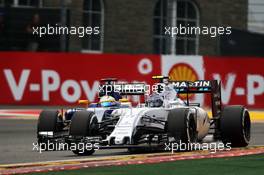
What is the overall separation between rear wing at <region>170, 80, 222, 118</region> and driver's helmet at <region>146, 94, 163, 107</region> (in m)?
0.99

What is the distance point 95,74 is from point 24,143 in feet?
30.9

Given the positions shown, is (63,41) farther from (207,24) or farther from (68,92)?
(207,24)

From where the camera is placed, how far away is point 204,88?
14539mm

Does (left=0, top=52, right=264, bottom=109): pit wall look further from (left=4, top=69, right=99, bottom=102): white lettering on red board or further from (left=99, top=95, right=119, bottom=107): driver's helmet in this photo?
(left=99, top=95, right=119, bottom=107): driver's helmet

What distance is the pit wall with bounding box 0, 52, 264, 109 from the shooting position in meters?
23.4

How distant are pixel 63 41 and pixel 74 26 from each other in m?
7.57

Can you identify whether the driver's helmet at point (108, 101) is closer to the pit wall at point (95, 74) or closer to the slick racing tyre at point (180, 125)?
the slick racing tyre at point (180, 125)

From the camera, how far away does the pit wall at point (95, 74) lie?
23.4 metres

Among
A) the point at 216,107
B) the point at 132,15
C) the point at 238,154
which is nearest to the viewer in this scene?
the point at 238,154

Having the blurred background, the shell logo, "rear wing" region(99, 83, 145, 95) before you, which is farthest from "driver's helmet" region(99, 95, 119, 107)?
the blurred background

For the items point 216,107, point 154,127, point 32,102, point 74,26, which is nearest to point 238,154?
point 154,127

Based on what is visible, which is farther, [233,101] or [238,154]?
[233,101]

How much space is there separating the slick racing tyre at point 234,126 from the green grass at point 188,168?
7.77 ft

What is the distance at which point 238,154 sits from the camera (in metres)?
12.2
